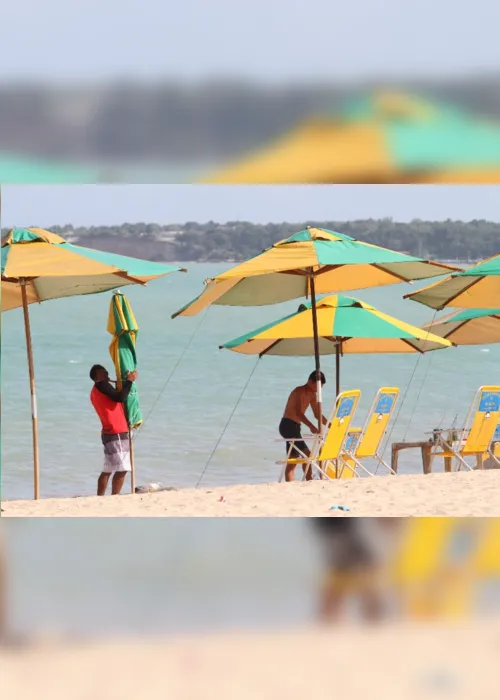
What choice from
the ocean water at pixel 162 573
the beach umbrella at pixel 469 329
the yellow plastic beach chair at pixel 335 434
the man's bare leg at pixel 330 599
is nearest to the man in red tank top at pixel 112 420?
the yellow plastic beach chair at pixel 335 434

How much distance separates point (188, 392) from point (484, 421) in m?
23.8

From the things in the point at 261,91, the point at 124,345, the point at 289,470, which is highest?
the point at 261,91

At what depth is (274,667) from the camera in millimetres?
4148

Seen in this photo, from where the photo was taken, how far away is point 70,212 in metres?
40.3

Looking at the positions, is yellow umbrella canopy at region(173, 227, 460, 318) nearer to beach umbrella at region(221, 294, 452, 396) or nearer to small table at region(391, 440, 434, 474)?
beach umbrella at region(221, 294, 452, 396)

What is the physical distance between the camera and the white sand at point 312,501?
647 centimetres

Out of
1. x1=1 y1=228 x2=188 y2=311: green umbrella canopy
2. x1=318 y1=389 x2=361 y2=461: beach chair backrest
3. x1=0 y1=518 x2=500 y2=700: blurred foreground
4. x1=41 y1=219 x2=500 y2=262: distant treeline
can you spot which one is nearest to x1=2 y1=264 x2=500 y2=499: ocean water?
x1=41 y1=219 x2=500 y2=262: distant treeline

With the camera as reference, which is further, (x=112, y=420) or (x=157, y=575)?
(x=112, y=420)

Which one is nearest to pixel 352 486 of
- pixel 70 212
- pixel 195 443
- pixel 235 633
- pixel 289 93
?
pixel 235 633

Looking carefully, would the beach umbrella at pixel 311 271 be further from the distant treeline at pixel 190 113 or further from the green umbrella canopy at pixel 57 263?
the distant treeline at pixel 190 113

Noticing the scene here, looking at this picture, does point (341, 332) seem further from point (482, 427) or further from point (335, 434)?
point (482, 427)

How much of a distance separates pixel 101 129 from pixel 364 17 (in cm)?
92

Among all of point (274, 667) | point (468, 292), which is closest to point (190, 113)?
point (274, 667)

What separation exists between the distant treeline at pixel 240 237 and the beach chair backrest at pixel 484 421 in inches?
1194
